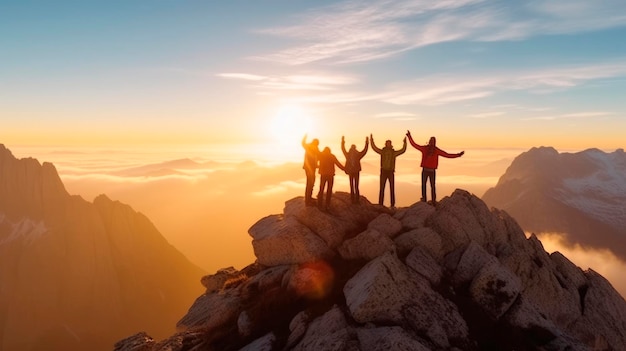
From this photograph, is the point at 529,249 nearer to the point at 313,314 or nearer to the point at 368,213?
the point at 368,213

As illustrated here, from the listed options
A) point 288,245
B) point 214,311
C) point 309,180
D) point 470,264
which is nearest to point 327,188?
point 309,180

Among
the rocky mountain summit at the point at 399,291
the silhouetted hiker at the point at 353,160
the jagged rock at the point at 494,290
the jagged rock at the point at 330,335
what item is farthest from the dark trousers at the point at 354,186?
the jagged rock at the point at 330,335

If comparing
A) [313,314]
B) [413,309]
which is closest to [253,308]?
[313,314]

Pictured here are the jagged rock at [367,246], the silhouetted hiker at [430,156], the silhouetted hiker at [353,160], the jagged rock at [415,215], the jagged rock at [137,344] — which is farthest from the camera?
the silhouetted hiker at [430,156]

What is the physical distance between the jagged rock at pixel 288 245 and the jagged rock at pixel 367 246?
130 centimetres

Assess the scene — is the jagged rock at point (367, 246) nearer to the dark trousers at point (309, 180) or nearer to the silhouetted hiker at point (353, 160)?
the dark trousers at point (309, 180)

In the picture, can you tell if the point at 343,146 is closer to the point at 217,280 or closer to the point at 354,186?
the point at 354,186

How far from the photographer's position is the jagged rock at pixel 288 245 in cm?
2577

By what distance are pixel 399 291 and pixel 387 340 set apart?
3.26 metres

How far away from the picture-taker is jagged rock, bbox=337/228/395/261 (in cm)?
2392

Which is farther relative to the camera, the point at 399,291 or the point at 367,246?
the point at 367,246

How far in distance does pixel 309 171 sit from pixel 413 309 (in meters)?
12.7

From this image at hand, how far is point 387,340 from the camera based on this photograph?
17.0m

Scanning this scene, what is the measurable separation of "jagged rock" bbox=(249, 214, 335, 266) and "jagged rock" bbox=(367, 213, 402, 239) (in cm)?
339
